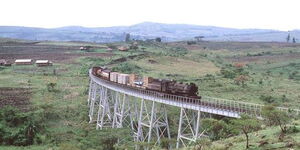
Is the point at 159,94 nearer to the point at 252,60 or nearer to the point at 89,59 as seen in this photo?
the point at 89,59

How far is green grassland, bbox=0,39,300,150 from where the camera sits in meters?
42.4

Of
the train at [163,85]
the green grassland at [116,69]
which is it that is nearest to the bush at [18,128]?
the green grassland at [116,69]

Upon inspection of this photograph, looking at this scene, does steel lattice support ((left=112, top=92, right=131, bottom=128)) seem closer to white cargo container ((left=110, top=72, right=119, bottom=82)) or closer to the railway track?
the railway track

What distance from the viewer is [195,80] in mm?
82688

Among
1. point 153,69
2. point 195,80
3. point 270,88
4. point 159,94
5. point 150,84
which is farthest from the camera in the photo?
point 153,69

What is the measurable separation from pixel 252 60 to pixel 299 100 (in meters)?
74.8

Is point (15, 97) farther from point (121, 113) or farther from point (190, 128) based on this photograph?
point (190, 128)

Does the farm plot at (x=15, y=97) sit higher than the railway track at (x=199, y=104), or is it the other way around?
the railway track at (x=199, y=104)

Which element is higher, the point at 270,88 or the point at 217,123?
the point at 217,123

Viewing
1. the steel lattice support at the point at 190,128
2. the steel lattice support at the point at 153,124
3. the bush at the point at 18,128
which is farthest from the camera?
the bush at the point at 18,128

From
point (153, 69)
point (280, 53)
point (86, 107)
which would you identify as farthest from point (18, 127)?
point (280, 53)

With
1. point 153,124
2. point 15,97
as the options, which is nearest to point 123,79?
point 153,124

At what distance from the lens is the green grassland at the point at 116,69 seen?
139 feet

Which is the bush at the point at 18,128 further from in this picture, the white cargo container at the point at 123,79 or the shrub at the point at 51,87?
the shrub at the point at 51,87
